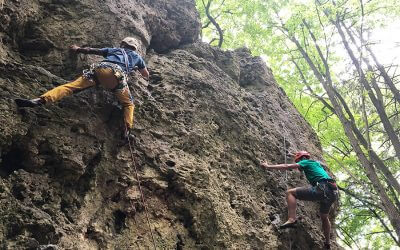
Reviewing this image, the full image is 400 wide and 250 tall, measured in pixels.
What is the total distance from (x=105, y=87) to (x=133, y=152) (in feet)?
3.77

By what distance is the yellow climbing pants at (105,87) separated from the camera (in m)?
4.97

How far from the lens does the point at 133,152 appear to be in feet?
18.5

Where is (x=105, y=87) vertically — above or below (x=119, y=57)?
below

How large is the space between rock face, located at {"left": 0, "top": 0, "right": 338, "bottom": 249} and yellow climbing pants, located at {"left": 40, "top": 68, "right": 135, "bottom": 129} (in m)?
0.27

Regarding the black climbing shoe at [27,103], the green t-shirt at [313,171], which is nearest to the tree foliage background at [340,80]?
the green t-shirt at [313,171]

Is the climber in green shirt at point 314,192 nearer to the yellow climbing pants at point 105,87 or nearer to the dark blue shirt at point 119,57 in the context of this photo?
the yellow climbing pants at point 105,87

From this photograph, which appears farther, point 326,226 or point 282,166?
point 326,226

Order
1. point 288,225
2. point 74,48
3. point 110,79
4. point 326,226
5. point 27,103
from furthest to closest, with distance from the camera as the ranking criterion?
point 326,226 < point 288,225 < point 74,48 < point 110,79 < point 27,103

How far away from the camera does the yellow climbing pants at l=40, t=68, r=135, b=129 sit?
16.3ft

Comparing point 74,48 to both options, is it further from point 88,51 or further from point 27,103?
point 27,103

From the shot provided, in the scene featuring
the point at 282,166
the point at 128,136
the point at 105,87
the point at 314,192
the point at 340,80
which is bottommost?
the point at 128,136

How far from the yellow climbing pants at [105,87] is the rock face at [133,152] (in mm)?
268

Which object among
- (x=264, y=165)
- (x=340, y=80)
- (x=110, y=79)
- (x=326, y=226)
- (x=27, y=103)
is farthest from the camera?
(x=340, y=80)

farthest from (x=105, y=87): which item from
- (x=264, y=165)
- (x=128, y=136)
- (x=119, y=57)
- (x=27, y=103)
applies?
(x=264, y=165)
